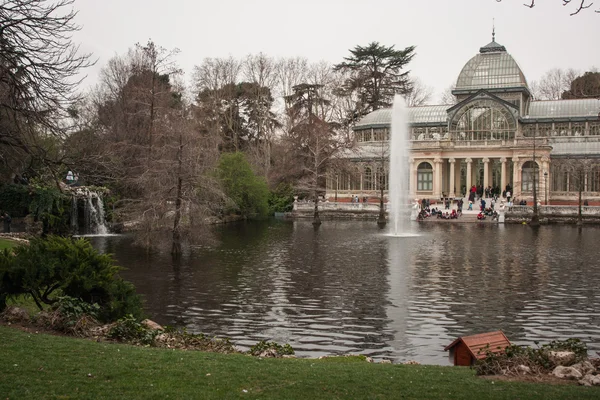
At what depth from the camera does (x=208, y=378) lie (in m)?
8.33

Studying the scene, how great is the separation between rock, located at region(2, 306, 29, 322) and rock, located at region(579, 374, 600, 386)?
9461 millimetres

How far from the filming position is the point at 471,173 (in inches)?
2618

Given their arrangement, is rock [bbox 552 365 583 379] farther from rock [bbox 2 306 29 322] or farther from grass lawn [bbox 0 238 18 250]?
grass lawn [bbox 0 238 18 250]

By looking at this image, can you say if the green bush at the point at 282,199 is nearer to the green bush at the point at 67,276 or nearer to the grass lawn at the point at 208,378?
the green bush at the point at 67,276

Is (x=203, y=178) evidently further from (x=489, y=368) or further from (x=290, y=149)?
(x=290, y=149)

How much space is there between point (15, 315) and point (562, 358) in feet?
31.4

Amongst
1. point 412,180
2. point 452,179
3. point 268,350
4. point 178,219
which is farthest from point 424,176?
point 268,350

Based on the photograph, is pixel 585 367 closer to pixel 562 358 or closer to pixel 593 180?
pixel 562 358

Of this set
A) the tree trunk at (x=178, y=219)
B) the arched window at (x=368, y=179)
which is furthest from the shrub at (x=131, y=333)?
the arched window at (x=368, y=179)

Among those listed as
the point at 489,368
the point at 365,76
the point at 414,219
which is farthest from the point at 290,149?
the point at 489,368

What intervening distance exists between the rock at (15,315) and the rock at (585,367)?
950 cm

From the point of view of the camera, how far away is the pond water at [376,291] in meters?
14.4

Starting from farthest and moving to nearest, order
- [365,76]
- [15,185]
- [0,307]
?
[365,76], [15,185], [0,307]

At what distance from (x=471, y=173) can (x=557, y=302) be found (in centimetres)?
5025
